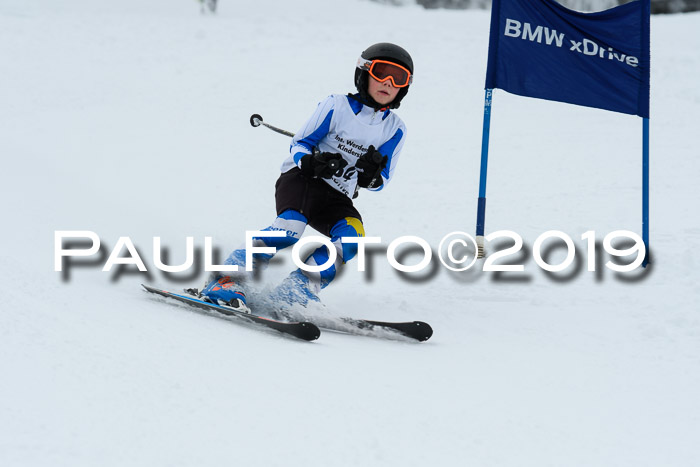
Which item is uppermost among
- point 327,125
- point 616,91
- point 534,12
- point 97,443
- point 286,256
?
point 534,12

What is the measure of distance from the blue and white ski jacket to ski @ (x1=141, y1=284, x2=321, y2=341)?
106 cm

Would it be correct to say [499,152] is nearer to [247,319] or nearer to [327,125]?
[327,125]

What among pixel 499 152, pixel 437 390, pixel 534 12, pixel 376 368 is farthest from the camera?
pixel 499 152

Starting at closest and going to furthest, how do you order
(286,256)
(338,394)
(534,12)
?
(338,394) → (534,12) → (286,256)

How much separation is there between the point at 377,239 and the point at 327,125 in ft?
7.01

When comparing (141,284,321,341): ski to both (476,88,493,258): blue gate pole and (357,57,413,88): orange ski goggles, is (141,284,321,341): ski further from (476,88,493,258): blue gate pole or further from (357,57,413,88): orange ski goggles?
(476,88,493,258): blue gate pole

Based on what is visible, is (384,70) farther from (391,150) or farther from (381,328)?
(381,328)

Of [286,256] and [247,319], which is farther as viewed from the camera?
[286,256]

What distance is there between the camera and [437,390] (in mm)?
3459

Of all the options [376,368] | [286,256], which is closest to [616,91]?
[286,256]

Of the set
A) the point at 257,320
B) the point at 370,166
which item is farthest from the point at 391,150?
the point at 257,320

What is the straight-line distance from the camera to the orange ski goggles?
4773 mm

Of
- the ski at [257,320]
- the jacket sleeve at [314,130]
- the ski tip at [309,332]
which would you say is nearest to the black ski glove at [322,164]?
the jacket sleeve at [314,130]

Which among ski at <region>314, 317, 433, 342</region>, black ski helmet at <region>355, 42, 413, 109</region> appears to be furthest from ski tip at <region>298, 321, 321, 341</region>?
black ski helmet at <region>355, 42, 413, 109</region>
